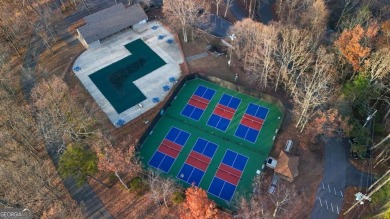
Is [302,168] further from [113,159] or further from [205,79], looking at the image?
[113,159]

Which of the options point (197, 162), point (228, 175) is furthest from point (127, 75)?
point (228, 175)

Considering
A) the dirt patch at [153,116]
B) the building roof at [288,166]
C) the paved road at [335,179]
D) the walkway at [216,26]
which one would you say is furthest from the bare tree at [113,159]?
the walkway at [216,26]

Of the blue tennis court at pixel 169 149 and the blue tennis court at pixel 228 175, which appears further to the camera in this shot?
the blue tennis court at pixel 169 149

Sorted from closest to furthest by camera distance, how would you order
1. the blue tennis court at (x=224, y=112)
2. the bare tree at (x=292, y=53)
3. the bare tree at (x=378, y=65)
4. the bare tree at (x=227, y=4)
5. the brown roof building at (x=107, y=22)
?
the bare tree at (x=378, y=65), the bare tree at (x=292, y=53), the blue tennis court at (x=224, y=112), the brown roof building at (x=107, y=22), the bare tree at (x=227, y=4)

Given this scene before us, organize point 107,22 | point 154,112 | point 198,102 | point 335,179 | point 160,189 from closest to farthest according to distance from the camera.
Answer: point 160,189 < point 335,179 < point 154,112 < point 198,102 < point 107,22

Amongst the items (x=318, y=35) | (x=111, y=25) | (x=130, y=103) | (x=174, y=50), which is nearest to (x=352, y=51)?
(x=318, y=35)

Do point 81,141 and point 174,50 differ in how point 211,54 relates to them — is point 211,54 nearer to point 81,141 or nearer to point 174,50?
point 174,50

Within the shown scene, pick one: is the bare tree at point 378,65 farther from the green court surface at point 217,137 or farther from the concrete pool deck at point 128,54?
the concrete pool deck at point 128,54
